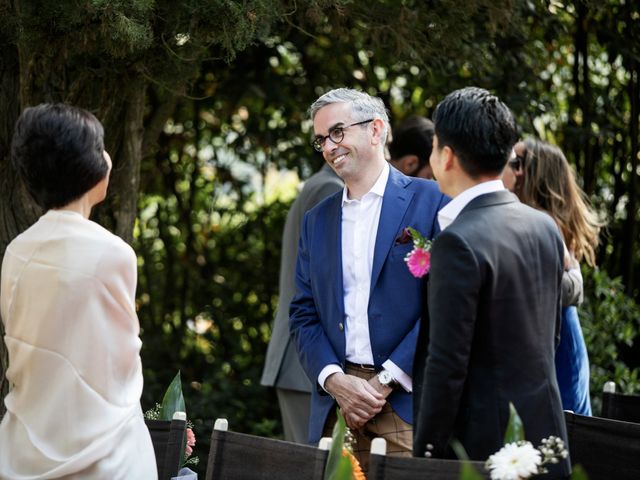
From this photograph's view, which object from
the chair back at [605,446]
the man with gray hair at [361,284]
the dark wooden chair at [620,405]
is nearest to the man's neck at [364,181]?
the man with gray hair at [361,284]

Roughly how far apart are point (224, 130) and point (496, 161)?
435 cm

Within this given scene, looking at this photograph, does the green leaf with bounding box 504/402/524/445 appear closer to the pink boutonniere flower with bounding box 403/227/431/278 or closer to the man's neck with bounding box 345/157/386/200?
the pink boutonniere flower with bounding box 403/227/431/278

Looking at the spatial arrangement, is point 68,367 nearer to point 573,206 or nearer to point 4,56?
point 4,56

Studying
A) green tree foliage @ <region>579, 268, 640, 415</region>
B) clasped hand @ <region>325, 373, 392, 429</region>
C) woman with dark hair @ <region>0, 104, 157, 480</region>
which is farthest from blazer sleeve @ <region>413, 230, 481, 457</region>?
green tree foliage @ <region>579, 268, 640, 415</region>

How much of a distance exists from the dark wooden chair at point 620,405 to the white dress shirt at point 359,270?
0.81 metres

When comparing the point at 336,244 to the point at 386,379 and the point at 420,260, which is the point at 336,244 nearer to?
the point at 386,379

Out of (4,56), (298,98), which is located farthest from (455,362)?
(298,98)

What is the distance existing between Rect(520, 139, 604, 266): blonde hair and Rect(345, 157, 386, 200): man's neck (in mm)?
903

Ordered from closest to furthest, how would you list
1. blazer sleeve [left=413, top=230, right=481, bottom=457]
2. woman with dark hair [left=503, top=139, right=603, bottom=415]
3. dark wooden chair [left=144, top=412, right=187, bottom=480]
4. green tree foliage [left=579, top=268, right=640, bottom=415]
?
blazer sleeve [left=413, top=230, right=481, bottom=457] → dark wooden chair [left=144, top=412, right=187, bottom=480] → woman with dark hair [left=503, top=139, right=603, bottom=415] → green tree foliage [left=579, top=268, right=640, bottom=415]

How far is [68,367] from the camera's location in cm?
221

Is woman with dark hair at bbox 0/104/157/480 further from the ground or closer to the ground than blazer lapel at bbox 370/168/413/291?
closer to the ground

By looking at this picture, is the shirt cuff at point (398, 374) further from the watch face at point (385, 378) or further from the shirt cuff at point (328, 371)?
the shirt cuff at point (328, 371)

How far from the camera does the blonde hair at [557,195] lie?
13.4ft

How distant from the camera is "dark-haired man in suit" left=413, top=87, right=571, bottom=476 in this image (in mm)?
2357
